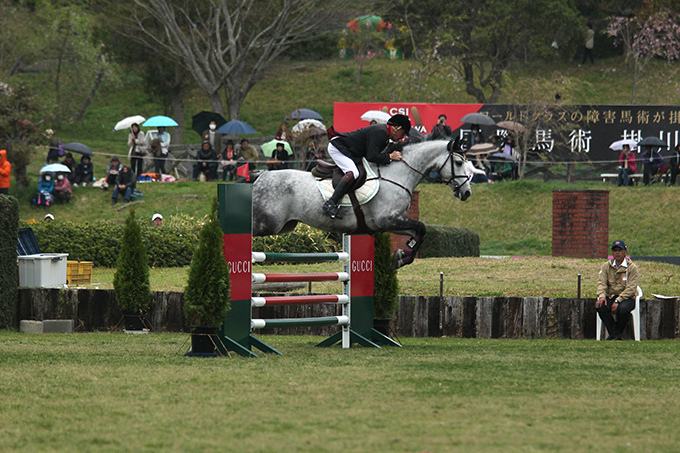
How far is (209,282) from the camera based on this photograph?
8.22m

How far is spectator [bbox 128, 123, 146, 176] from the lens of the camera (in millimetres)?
25156

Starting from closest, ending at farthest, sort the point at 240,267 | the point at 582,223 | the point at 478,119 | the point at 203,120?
the point at 240,267 < the point at 582,223 < the point at 478,119 < the point at 203,120

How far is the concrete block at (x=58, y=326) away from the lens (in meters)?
11.1

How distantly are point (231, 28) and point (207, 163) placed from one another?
9780 mm

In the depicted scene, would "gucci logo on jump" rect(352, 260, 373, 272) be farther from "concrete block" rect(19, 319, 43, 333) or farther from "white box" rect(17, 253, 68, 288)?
"white box" rect(17, 253, 68, 288)

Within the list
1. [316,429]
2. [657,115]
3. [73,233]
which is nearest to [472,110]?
[657,115]

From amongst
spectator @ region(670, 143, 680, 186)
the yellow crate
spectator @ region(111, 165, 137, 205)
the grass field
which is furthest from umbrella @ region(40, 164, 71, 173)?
spectator @ region(670, 143, 680, 186)

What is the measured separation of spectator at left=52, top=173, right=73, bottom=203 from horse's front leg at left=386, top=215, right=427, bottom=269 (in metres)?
15.9

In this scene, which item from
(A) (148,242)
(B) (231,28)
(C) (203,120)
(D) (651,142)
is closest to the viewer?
(A) (148,242)

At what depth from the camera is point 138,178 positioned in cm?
2589

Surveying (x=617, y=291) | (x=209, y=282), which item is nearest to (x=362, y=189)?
(x=209, y=282)

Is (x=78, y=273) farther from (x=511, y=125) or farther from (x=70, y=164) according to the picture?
(x=511, y=125)

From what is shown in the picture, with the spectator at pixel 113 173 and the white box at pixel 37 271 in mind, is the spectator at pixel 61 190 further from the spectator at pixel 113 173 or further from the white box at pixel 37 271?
the white box at pixel 37 271

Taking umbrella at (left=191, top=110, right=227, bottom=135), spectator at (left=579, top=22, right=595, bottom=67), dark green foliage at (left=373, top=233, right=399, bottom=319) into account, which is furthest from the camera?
spectator at (left=579, top=22, right=595, bottom=67)
